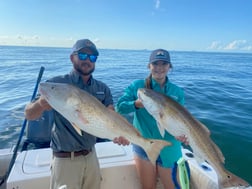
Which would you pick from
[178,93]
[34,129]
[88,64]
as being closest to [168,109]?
[178,93]

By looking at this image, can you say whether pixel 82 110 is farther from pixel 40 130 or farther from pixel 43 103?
pixel 40 130

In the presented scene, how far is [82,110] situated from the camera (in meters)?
2.42

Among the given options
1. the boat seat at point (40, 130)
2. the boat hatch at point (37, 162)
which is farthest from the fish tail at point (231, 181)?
the boat seat at point (40, 130)

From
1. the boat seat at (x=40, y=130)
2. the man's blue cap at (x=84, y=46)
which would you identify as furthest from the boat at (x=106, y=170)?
the man's blue cap at (x=84, y=46)

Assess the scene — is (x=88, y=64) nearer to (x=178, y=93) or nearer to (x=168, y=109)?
(x=168, y=109)

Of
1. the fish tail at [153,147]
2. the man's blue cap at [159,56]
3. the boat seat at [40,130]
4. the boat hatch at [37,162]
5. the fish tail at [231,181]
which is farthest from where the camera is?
the boat seat at [40,130]

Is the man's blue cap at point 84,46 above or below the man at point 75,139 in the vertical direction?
above

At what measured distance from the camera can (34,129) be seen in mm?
4891

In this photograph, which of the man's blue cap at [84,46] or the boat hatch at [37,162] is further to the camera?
the boat hatch at [37,162]

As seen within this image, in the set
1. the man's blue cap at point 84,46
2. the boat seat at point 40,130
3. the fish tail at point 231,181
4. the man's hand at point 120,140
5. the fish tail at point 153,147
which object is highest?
the man's blue cap at point 84,46

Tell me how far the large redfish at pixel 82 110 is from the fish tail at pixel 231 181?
119 cm

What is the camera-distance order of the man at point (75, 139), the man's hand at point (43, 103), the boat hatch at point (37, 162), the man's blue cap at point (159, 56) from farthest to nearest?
the boat hatch at point (37, 162) < the man's blue cap at point (159, 56) < the man at point (75, 139) < the man's hand at point (43, 103)

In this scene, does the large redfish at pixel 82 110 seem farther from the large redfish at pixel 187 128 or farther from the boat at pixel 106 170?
the boat at pixel 106 170

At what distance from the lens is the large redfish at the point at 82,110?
240 cm
